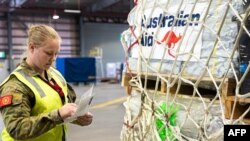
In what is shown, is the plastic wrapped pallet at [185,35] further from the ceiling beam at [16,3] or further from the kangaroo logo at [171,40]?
the ceiling beam at [16,3]

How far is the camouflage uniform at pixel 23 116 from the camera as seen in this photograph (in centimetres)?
164

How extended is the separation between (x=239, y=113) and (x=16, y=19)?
16.9 m

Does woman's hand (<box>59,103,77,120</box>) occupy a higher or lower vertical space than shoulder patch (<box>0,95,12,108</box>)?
lower

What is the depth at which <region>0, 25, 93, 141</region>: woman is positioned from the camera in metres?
1.66

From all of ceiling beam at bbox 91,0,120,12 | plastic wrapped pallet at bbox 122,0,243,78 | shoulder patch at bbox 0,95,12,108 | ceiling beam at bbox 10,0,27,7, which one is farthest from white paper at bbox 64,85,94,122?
ceiling beam at bbox 10,0,27,7

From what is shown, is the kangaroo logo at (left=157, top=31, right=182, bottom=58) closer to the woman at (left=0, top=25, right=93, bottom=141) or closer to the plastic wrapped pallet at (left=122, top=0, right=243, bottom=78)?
the plastic wrapped pallet at (left=122, top=0, right=243, bottom=78)

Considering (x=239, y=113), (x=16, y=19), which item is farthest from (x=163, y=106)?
(x=16, y=19)

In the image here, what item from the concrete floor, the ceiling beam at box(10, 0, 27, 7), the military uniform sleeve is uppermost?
the ceiling beam at box(10, 0, 27, 7)

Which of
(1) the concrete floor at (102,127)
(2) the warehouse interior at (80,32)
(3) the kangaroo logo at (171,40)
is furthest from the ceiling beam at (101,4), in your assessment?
(3) the kangaroo logo at (171,40)

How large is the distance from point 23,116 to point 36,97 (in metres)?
0.15

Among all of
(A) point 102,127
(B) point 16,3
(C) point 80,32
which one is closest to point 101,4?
(C) point 80,32


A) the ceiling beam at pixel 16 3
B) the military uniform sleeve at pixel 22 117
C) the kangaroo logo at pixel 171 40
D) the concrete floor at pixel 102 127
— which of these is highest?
the ceiling beam at pixel 16 3

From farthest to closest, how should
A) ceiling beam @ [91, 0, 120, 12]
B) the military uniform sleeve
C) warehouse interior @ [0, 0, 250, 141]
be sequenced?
1. ceiling beam @ [91, 0, 120, 12]
2. warehouse interior @ [0, 0, 250, 141]
3. the military uniform sleeve

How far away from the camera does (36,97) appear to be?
5.85 feet
